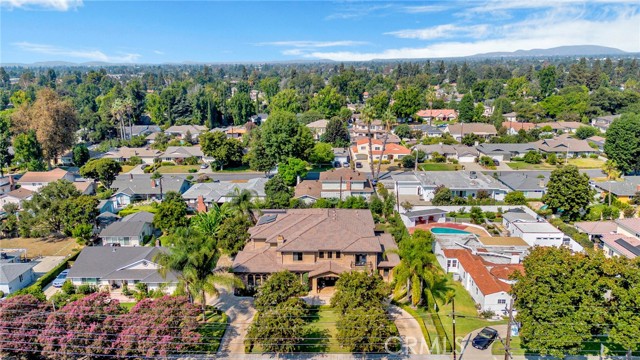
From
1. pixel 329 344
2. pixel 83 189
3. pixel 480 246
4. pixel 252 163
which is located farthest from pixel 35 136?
pixel 480 246

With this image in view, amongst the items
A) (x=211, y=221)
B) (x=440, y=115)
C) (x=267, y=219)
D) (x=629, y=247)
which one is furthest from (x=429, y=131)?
(x=211, y=221)

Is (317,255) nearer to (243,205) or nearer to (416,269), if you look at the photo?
(416,269)

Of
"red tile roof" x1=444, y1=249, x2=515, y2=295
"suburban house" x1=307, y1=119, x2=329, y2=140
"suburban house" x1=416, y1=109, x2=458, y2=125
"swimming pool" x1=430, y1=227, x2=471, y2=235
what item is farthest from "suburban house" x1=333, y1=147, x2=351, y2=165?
"suburban house" x1=416, y1=109, x2=458, y2=125

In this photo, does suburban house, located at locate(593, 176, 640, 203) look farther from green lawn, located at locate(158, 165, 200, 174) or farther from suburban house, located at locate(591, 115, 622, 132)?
green lawn, located at locate(158, 165, 200, 174)

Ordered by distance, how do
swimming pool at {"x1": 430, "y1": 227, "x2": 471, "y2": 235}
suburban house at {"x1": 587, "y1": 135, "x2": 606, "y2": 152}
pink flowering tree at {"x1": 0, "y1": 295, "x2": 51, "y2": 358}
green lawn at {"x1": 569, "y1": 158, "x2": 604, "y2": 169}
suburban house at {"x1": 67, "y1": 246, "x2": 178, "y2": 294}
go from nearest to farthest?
1. pink flowering tree at {"x1": 0, "y1": 295, "x2": 51, "y2": 358}
2. suburban house at {"x1": 67, "y1": 246, "x2": 178, "y2": 294}
3. swimming pool at {"x1": 430, "y1": 227, "x2": 471, "y2": 235}
4. green lawn at {"x1": 569, "y1": 158, "x2": 604, "y2": 169}
5. suburban house at {"x1": 587, "y1": 135, "x2": 606, "y2": 152}

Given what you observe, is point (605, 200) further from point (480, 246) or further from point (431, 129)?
A: point (431, 129)

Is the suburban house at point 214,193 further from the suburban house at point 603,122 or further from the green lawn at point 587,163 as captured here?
the suburban house at point 603,122
